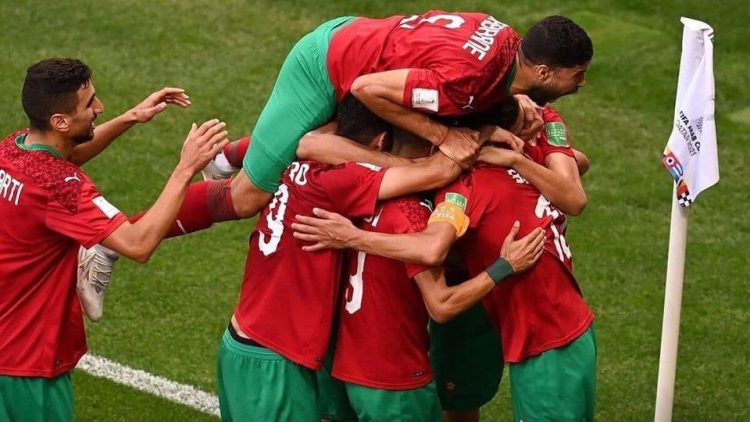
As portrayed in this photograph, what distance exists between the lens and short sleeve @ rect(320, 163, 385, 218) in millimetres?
6137

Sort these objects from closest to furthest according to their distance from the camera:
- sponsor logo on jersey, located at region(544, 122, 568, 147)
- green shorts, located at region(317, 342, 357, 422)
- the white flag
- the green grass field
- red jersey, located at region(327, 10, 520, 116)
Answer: red jersey, located at region(327, 10, 520, 116), sponsor logo on jersey, located at region(544, 122, 568, 147), green shorts, located at region(317, 342, 357, 422), the white flag, the green grass field

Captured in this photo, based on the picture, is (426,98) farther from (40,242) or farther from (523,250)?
(40,242)

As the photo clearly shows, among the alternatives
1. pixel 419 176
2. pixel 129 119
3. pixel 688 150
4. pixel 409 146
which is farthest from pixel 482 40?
pixel 129 119

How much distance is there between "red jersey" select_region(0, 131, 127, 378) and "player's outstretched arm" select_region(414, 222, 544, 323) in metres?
1.30

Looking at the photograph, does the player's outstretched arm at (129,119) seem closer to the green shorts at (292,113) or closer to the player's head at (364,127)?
the green shorts at (292,113)

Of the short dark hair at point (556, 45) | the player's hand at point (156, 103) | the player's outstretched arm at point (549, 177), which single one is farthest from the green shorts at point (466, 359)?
the player's hand at point (156, 103)

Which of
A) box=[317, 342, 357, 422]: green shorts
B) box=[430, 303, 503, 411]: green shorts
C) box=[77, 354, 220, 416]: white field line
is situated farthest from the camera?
box=[77, 354, 220, 416]: white field line

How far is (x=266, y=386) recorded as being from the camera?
247 inches

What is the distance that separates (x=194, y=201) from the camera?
6.67 metres

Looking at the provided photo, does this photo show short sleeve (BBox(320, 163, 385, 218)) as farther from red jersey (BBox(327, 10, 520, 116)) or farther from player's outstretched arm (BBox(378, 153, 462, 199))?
red jersey (BBox(327, 10, 520, 116))

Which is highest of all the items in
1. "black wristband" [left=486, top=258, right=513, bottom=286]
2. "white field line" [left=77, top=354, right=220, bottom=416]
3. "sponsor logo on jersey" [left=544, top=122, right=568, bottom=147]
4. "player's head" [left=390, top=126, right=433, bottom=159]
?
"player's head" [left=390, top=126, right=433, bottom=159]

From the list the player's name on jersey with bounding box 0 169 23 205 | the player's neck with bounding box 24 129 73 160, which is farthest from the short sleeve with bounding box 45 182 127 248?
the player's neck with bounding box 24 129 73 160

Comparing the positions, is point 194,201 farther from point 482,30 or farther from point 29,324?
point 482,30

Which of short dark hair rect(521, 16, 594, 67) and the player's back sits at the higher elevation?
short dark hair rect(521, 16, 594, 67)
